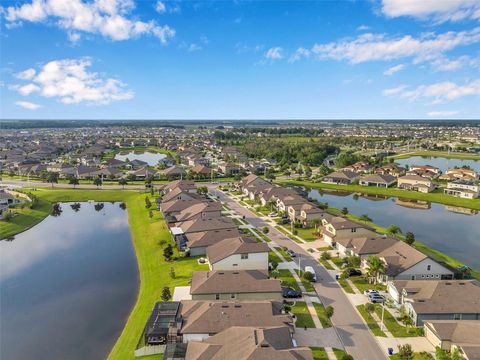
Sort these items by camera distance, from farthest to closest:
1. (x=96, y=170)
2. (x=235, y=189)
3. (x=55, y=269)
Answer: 1. (x=96, y=170)
2. (x=235, y=189)
3. (x=55, y=269)

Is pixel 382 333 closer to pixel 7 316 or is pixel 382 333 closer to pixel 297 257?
pixel 297 257

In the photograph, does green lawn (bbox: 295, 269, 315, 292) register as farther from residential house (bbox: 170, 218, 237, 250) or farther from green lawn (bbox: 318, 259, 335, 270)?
residential house (bbox: 170, 218, 237, 250)

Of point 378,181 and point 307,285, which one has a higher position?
point 307,285

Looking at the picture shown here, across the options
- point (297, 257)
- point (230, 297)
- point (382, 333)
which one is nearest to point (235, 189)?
point (297, 257)

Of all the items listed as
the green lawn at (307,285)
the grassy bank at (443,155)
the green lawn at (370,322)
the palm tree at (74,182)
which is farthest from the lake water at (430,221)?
the grassy bank at (443,155)

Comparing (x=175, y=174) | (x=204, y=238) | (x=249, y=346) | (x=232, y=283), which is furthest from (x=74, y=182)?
(x=249, y=346)

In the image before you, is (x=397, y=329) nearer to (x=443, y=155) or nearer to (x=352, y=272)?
(x=352, y=272)
